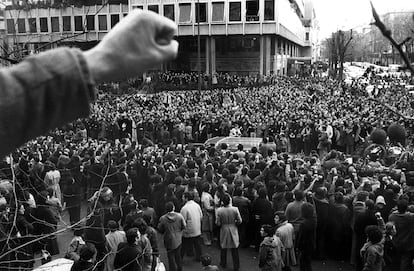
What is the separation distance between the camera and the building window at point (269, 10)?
53562 mm

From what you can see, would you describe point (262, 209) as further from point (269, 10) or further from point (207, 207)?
point (269, 10)

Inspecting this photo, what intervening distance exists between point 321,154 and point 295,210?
879 cm

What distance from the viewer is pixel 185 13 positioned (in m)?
56.1

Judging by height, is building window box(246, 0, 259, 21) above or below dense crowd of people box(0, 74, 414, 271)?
above

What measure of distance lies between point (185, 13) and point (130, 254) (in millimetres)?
52010

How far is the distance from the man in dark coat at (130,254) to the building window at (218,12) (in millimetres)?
50594

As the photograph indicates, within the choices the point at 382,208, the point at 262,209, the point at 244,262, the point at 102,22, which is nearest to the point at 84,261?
the point at 262,209

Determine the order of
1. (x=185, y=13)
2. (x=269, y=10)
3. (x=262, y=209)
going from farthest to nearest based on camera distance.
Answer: (x=185, y=13) < (x=269, y=10) < (x=262, y=209)

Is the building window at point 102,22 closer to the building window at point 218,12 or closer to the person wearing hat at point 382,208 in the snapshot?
the building window at point 218,12

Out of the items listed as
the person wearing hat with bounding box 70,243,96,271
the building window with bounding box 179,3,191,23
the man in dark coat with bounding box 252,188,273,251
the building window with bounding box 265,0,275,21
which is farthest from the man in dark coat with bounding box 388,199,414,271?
the building window with bounding box 179,3,191,23

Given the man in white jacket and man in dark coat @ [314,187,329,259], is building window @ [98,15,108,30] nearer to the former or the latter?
the man in white jacket

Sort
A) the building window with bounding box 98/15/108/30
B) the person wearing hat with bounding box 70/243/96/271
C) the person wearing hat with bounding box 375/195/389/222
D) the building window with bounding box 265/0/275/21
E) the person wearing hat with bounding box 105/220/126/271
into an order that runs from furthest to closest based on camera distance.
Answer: the building window with bounding box 98/15/108/30
the building window with bounding box 265/0/275/21
the person wearing hat with bounding box 375/195/389/222
the person wearing hat with bounding box 105/220/126/271
the person wearing hat with bounding box 70/243/96/271

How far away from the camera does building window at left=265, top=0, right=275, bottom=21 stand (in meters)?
53.6

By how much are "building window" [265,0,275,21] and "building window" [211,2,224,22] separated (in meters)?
5.06
